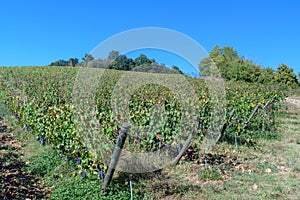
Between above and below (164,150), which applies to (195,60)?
above

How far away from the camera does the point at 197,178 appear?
4.85 metres

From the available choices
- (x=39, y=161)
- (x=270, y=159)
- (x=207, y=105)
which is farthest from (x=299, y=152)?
(x=39, y=161)

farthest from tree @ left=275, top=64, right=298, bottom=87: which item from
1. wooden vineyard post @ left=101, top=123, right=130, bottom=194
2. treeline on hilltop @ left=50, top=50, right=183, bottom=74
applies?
wooden vineyard post @ left=101, top=123, right=130, bottom=194

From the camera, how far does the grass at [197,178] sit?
13.6ft

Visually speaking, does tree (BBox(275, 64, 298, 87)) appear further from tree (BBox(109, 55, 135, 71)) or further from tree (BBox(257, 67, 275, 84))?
tree (BBox(109, 55, 135, 71))

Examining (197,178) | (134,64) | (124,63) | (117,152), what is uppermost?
(134,64)

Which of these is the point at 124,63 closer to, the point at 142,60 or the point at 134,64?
the point at 142,60

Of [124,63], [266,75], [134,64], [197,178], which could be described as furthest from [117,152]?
[266,75]

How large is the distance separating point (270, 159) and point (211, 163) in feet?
4.63

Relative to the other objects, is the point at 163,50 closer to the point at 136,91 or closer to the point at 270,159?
the point at 270,159

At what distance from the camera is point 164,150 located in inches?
224

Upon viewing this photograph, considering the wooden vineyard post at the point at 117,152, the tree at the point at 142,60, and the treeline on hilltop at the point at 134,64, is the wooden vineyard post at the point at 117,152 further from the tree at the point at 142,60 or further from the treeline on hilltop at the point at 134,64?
the tree at the point at 142,60

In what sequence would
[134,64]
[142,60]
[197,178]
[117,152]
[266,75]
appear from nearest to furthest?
[117,152] → [197,178] → [142,60] → [134,64] → [266,75]

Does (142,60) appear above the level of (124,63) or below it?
above
